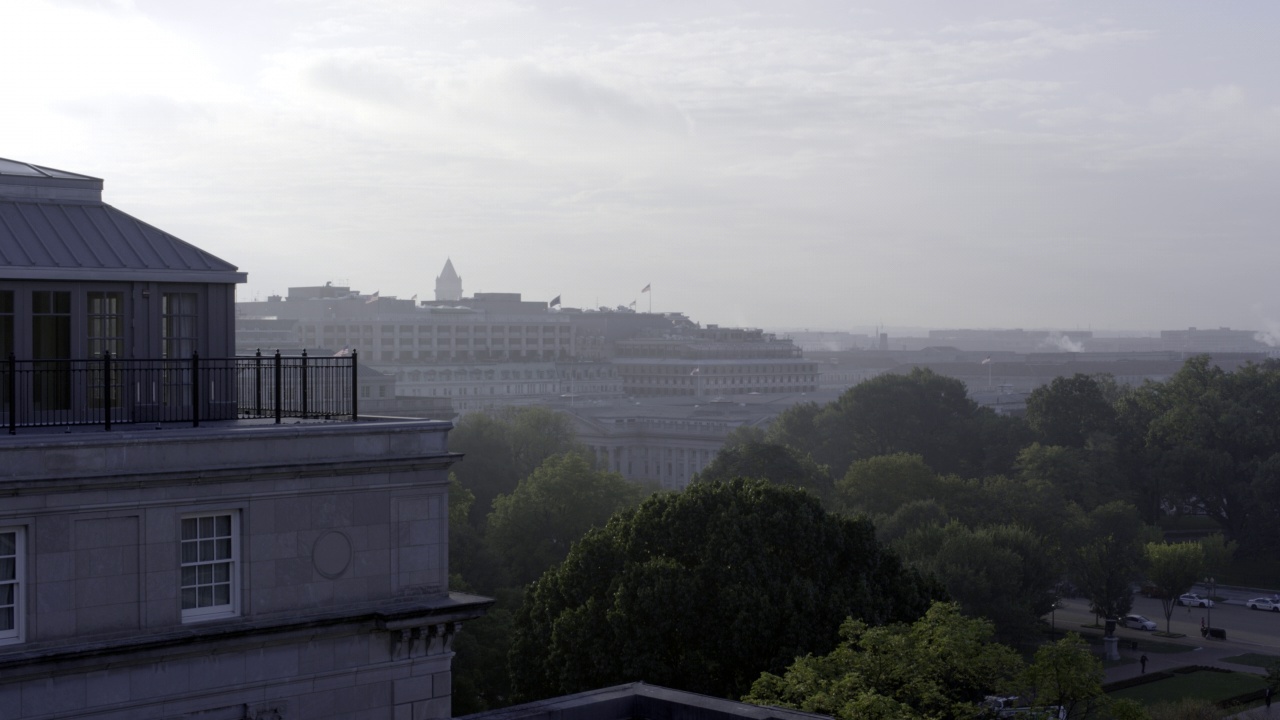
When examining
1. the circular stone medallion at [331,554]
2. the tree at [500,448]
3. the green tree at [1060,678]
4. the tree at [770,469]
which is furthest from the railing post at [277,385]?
the tree at [500,448]

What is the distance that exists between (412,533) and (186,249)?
23.2ft

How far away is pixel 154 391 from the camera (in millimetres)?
28391

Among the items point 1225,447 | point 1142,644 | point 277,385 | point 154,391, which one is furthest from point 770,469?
point 154,391

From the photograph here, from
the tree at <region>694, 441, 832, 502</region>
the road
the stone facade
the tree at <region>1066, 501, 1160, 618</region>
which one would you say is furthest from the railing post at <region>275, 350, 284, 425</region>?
the road

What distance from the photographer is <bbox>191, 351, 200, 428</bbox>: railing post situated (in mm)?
27719

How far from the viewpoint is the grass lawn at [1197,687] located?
73688 millimetres

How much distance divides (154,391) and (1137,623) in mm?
81826

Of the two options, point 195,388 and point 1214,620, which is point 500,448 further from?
point 195,388

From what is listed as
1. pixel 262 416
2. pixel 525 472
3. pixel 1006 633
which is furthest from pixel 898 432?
pixel 262 416

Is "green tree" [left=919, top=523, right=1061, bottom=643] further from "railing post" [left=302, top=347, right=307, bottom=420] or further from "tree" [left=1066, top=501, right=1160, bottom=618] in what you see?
"railing post" [left=302, top=347, right=307, bottom=420]

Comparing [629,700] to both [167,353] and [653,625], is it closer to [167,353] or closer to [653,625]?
[167,353]

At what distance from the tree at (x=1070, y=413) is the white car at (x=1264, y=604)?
27.7 metres

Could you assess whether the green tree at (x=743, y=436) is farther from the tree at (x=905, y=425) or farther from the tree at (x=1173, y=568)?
the tree at (x=1173, y=568)

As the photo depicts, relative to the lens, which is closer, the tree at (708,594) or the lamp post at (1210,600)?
the tree at (708,594)
